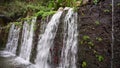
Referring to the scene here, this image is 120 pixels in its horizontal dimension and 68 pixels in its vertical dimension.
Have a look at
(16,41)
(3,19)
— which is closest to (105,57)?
(16,41)

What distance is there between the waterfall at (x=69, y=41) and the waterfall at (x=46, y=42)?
0.60m

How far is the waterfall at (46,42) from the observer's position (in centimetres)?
698

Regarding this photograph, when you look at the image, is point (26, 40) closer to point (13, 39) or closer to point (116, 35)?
point (13, 39)

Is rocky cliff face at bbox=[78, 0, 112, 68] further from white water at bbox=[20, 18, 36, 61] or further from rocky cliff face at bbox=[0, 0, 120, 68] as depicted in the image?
white water at bbox=[20, 18, 36, 61]

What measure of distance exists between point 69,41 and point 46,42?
1529mm

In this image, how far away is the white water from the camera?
8.98m

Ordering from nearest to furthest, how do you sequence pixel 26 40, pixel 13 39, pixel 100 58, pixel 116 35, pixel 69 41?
pixel 100 58
pixel 116 35
pixel 69 41
pixel 26 40
pixel 13 39

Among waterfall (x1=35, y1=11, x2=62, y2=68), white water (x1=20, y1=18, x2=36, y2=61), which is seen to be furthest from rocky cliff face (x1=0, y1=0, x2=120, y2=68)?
white water (x1=20, y1=18, x2=36, y2=61)

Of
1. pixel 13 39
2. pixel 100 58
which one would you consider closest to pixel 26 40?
pixel 13 39

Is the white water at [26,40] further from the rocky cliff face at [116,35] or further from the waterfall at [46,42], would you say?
the rocky cliff face at [116,35]

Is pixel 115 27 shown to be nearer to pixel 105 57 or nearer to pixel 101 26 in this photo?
pixel 101 26

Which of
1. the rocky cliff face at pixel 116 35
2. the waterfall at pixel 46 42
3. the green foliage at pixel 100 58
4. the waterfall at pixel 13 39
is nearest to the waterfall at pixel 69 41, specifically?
the waterfall at pixel 46 42

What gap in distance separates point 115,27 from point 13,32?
323 inches

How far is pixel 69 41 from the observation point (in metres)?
6.09
